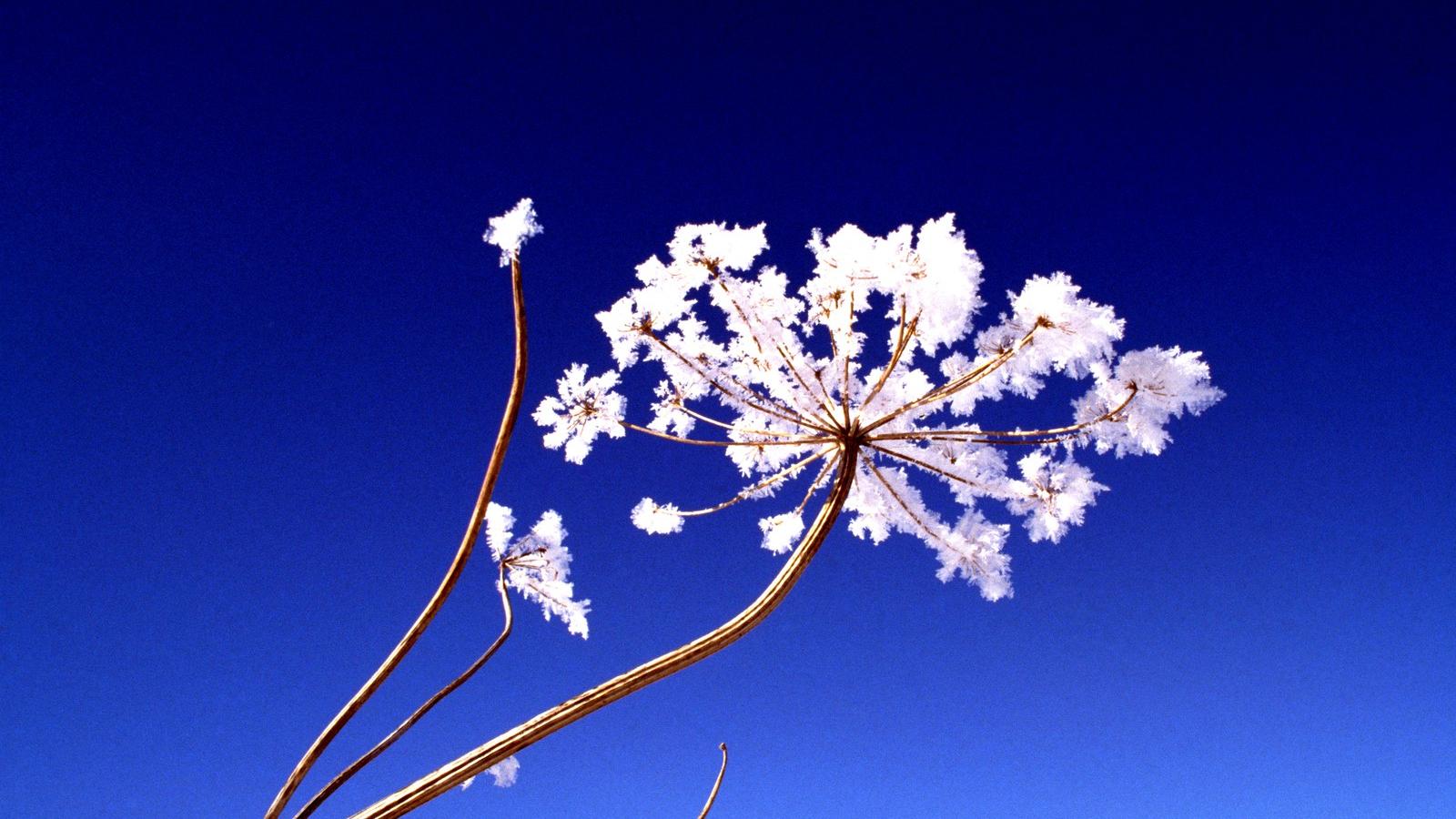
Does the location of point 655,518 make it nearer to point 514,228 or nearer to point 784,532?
point 784,532

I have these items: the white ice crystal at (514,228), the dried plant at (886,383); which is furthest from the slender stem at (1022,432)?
the white ice crystal at (514,228)

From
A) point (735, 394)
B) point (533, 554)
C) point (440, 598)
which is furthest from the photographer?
point (735, 394)

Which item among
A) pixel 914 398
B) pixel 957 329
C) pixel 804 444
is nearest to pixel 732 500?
pixel 804 444

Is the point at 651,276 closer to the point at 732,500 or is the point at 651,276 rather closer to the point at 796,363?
the point at 796,363

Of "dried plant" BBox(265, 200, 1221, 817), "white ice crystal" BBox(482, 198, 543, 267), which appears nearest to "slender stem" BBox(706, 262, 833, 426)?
"dried plant" BBox(265, 200, 1221, 817)

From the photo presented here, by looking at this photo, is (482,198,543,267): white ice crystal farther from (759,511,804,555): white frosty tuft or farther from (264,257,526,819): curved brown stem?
(759,511,804,555): white frosty tuft

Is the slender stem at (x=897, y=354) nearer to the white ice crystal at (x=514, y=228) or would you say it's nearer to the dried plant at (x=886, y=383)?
the dried plant at (x=886, y=383)

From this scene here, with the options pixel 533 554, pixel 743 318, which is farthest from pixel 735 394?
pixel 533 554
